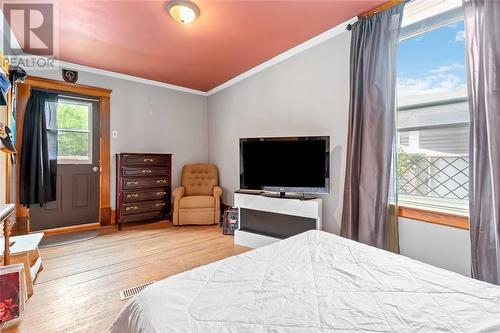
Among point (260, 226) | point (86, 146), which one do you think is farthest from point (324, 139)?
point (86, 146)

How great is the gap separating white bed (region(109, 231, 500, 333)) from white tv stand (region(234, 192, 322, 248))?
5.06ft

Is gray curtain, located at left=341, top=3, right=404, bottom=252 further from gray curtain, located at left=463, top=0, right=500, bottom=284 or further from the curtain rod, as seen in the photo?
gray curtain, located at left=463, top=0, right=500, bottom=284

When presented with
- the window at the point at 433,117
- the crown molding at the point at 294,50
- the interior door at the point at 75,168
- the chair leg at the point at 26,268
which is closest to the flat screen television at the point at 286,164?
the window at the point at 433,117

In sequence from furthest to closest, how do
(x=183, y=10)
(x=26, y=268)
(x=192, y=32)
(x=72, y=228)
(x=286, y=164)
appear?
(x=72, y=228) → (x=286, y=164) → (x=192, y=32) → (x=183, y=10) → (x=26, y=268)

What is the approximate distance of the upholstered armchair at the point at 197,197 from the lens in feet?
12.8

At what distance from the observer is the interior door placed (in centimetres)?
357

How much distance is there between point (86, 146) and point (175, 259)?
102 inches

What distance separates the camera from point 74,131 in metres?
3.72

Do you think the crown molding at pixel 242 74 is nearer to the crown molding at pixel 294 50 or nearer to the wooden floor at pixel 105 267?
the crown molding at pixel 294 50

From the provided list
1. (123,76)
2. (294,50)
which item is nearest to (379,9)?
(294,50)

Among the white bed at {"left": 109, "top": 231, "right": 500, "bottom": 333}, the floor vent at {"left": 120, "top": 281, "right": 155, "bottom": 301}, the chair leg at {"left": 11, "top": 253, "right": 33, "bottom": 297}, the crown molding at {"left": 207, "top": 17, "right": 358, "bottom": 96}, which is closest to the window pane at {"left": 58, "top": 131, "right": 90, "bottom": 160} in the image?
the chair leg at {"left": 11, "top": 253, "right": 33, "bottom": 297}

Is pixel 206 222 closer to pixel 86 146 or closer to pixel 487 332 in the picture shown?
pixel 86 146

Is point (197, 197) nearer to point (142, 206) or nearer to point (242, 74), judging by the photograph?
point (142, 206)

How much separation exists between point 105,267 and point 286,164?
2280 millimetres
